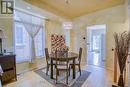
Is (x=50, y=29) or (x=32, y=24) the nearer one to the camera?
(x=32, y=24)

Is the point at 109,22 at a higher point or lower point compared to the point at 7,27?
higher

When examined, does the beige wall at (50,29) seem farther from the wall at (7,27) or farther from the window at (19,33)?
the wall at (7,27)

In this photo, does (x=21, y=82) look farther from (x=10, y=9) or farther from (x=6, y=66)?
(x=10, y=9)

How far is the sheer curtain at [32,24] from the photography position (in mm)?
5669

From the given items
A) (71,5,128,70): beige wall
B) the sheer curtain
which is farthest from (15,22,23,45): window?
(71,5,128,70): beige wall

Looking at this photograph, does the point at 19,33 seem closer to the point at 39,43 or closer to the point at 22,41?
the point at 22,41

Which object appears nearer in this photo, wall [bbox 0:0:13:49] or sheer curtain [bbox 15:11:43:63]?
wall [bbox 0:0:13:49]

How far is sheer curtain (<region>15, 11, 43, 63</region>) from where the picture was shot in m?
5.67

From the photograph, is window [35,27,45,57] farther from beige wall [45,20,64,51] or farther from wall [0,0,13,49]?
wall [0,0,13,49]

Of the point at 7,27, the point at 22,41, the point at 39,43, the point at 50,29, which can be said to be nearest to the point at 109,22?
the point at 50,29

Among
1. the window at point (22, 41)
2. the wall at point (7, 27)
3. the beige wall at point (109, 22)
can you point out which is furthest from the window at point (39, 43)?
the beige wall at point (109, 22)

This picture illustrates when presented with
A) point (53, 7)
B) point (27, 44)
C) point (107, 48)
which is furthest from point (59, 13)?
point (107, 48)

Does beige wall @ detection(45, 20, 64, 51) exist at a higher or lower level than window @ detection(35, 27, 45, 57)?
higher

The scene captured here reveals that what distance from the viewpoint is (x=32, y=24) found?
621 centimetres
